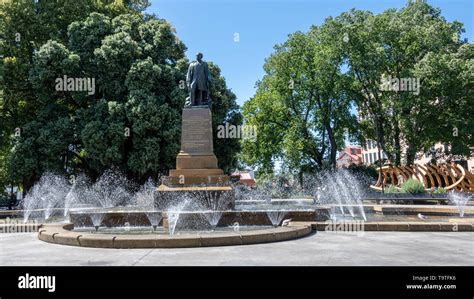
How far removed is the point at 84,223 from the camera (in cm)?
1396

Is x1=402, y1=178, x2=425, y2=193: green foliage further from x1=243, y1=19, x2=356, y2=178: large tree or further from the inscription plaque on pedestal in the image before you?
the inscription plaque on pedestal

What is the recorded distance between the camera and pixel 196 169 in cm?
1541

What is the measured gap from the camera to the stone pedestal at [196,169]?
14.1 metres

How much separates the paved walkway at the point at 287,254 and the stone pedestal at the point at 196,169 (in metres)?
4.55

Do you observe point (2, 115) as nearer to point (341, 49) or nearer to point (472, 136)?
point (341, 49)

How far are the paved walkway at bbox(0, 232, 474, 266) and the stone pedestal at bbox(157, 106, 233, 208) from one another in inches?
179

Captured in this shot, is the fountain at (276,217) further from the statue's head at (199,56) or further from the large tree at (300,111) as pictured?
the large tree at (300,111)

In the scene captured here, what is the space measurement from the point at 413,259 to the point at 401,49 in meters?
30.7

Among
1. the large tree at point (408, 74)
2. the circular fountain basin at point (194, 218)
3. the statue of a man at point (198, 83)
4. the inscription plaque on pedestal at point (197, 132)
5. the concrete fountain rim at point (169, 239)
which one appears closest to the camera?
the concrete fountain rim at point (169, 239)

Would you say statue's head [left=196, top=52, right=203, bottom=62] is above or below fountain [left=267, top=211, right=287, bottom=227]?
above

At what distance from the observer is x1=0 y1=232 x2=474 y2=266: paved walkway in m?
7.37

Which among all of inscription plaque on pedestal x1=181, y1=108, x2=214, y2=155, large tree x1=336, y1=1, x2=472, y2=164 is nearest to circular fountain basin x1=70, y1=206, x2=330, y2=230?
inscription plaque on pedestal x1=181, y1=108, x2=214, y2=155

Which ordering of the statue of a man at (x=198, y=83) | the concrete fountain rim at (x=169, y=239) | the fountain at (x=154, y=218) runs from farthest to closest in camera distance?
1. the statue of a man at (x=198, y=83)
2. the fountain at (x=154, y=218)
3. the concrete fountain rim at (x=169, y=239)

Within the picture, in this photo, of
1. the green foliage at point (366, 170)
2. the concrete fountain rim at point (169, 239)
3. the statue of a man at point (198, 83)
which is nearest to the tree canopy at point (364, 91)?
the green foliage at point (366, 170)
